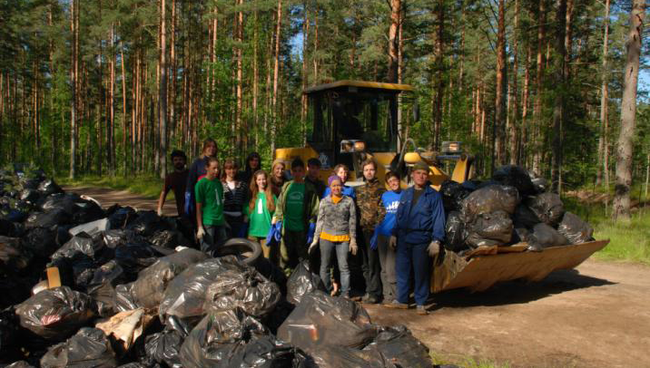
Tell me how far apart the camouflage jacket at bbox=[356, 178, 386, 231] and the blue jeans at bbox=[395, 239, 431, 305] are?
395 mm

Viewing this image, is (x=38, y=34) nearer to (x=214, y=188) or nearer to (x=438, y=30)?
(x=438, y=30)

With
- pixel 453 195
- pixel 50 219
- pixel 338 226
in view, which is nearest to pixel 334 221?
pixel 338 226

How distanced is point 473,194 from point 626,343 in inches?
79.9

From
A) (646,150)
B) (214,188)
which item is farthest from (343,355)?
(646,150)

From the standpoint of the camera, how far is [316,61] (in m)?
30.7

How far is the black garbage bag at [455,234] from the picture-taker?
5332 millimetres

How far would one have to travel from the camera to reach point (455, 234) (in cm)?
537

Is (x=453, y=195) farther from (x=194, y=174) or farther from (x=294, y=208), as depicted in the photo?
(x=194, y=174)

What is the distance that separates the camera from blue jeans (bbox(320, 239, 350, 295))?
5.44 m

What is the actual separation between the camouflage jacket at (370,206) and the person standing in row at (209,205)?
5.09 ft

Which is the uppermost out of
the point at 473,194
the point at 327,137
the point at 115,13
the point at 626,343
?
the point at 115,13

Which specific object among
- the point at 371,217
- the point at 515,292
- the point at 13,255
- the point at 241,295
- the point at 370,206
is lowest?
the point at 515,292

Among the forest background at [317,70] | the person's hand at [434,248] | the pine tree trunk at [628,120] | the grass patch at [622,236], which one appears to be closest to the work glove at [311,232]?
the person's hand at [434,248]

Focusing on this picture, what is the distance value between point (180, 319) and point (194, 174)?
8.90 ft
